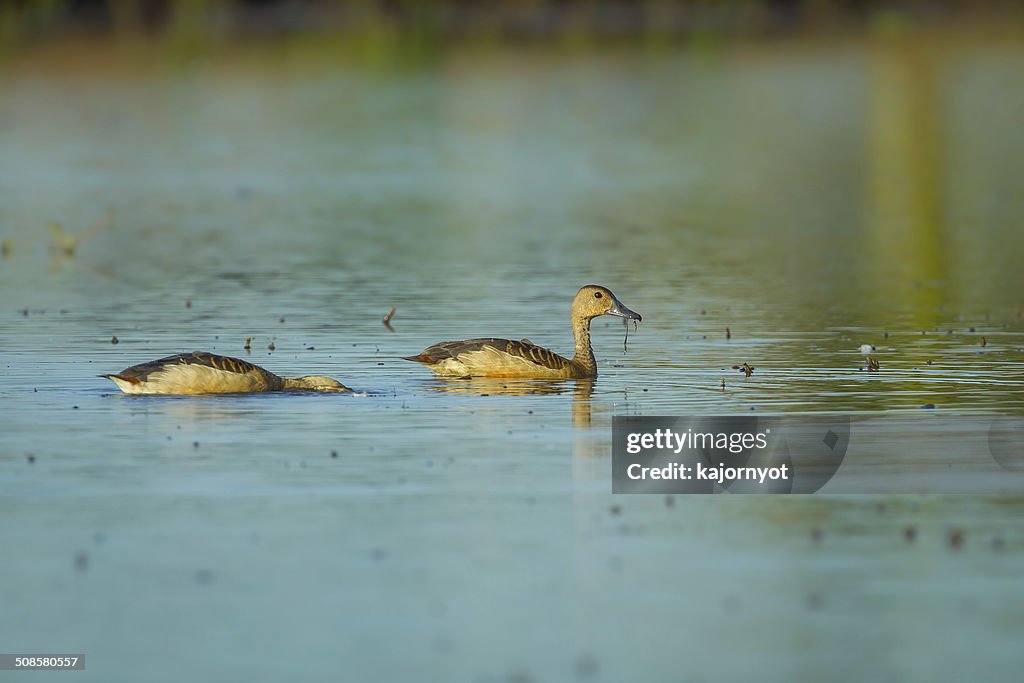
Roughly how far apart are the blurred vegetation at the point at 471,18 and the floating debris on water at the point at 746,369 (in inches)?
2922

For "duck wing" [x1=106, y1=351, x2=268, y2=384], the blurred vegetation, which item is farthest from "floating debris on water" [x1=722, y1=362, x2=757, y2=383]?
the blurred vegetation

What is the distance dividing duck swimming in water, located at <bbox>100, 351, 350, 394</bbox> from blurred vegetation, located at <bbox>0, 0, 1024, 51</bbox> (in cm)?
7608

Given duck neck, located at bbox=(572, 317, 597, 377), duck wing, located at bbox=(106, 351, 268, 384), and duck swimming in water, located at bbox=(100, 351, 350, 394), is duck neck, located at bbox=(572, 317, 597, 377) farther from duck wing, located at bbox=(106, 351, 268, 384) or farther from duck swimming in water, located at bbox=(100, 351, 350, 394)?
duck wing, located at bbox=(106, 351, 268, 384)

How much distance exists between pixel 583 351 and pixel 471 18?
309 feet

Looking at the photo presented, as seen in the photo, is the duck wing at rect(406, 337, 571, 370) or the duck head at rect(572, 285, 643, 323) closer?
the duck wing at rect(406, 337, 571, 370)

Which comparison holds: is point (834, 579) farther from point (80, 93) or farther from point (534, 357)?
point (80, 93)

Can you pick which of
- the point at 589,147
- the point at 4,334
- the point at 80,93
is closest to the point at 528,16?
the point at 80,93

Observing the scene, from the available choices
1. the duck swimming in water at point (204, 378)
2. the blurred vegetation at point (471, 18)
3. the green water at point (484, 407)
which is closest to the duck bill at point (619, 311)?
the green water at point (484, 407)

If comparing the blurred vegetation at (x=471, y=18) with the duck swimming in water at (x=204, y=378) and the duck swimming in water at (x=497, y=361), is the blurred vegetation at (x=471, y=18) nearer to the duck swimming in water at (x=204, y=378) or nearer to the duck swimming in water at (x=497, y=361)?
the duck swimming in water at (x=497, y=361)

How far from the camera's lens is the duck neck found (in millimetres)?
22031

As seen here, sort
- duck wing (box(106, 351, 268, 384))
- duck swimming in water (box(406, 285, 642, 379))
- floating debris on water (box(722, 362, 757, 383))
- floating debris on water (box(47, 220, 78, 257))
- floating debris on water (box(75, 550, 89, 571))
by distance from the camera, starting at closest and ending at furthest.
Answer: floating debris on water (box(75, 550, 89, 571)) → duck wing (box(106, 351, 268, 384)) → duck swimming in water (box(406, 285, 642, 379)) → floating debris on water (box(722, 362, 757, 383)) → floating debris on water (box(47, 220, 78, 257))

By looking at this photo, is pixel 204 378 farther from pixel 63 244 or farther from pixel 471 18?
pixel 471 18

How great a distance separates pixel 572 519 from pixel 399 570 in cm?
179

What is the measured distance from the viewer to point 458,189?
50125mm
